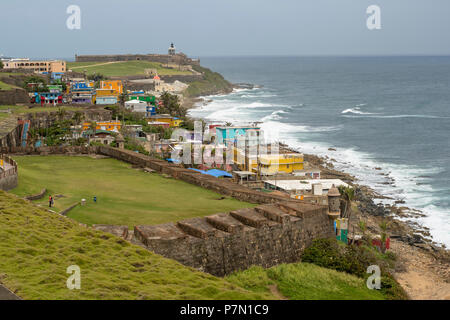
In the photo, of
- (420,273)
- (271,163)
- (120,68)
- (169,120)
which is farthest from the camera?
(120,68)

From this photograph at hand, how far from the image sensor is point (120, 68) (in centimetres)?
14162

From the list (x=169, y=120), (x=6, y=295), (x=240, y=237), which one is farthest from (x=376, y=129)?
(x=6, y=295)

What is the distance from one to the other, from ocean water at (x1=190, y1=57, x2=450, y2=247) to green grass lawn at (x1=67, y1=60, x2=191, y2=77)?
21.5m

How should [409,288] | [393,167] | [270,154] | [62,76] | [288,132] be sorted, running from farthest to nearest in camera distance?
[62,76], [288,132], [393,167], [270,154], [409,288]

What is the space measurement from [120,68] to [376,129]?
267 ft

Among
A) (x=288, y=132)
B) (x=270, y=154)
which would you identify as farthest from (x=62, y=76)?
(x=270, y=154)

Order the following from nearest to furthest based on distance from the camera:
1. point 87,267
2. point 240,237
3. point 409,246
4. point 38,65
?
point 87,267 → point 240,237 → point 409,246 → point 38,65

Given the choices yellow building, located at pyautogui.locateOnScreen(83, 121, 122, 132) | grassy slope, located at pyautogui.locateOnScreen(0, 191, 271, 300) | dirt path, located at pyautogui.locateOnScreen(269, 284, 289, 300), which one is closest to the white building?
dirt path, located at pyautogui.locateOnScreen(269, 284, 289, 300)

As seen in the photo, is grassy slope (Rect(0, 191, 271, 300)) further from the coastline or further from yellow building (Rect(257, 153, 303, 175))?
yellow building (Rect(257, 153, 303, 175))

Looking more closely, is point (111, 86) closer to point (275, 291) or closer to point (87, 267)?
point (275, 291)

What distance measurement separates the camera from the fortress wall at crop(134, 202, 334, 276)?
15.1m

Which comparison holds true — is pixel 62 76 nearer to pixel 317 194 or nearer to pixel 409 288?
pixel 317 194

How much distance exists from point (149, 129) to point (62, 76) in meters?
40.1

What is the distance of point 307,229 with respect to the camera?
18.4 meters
